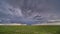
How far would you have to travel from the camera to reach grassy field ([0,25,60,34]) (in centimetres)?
183

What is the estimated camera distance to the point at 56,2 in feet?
6.05

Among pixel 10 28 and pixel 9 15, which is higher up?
pixel 9 15

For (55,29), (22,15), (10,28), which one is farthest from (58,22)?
(10,28)

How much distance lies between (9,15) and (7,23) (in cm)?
9

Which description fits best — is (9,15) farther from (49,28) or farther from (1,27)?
Result: (49,28)

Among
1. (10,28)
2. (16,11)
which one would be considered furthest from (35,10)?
(10,28)

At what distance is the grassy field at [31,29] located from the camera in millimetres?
1835

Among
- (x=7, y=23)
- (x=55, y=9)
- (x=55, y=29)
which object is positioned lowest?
(x=55, y=29)

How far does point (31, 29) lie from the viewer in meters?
1.84

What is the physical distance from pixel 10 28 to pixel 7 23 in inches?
2.6

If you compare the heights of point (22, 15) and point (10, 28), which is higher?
point (22, 15)

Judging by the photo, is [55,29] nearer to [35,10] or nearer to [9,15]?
[35,10]

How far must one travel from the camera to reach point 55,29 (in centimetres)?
183

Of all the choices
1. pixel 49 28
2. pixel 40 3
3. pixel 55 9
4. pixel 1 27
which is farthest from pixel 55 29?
pixel 1 27
